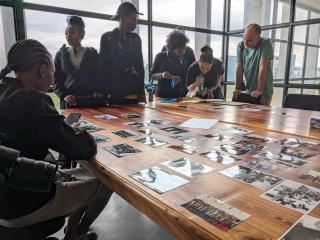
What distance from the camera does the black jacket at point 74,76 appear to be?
7.77 ft

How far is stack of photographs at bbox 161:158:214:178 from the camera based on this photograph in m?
0.90

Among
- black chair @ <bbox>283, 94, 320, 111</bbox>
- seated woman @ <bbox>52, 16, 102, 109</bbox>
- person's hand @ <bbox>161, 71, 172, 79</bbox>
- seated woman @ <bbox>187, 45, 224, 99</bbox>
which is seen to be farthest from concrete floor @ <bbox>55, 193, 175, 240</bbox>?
black chair @ <bbox>283, 94, 320, 111</bbox>

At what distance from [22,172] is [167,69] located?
2.22 meters

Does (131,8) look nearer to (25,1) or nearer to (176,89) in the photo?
(176,89)

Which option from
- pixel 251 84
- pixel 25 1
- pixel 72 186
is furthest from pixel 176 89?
pixel 25 1

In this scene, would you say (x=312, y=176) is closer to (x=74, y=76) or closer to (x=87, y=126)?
(x=87, y=126)

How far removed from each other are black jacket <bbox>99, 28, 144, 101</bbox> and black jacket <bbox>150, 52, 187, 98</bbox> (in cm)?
39

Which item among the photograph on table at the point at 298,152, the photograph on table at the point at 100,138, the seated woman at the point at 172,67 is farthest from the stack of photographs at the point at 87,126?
the seated woman at the point at 172,67

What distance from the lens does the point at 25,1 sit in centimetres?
322

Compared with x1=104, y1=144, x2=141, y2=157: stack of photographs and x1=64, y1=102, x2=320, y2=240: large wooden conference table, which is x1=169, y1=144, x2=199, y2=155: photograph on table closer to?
x1=64, y1=102, x2=320, y2=240: large wooden conference table

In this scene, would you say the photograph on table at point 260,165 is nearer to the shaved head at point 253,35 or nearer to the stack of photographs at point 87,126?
the stack of photographs at point 87,126

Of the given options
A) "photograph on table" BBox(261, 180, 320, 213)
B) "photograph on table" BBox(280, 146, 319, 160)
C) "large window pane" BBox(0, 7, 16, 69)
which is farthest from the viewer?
"large window pane" BBox(0, 7, 16, 69)

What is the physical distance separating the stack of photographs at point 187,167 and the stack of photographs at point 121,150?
19 centimetres

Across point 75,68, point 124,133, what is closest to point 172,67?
point 75,68
